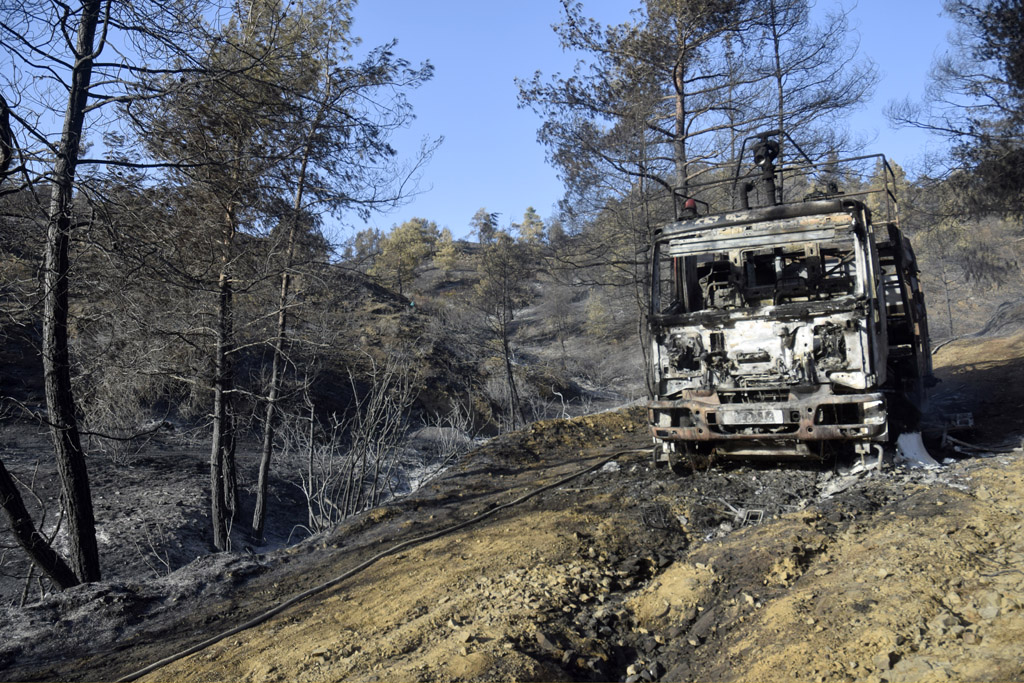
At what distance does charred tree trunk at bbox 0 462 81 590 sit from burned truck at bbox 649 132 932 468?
600 centimetres

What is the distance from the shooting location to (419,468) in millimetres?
15156

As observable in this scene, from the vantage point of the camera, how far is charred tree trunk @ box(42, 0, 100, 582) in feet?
20.6

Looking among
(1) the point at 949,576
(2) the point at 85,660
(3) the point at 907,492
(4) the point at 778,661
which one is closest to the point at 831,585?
(1) the point at 949,576

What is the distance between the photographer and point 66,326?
21.9 feet

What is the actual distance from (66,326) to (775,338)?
22.6 ft

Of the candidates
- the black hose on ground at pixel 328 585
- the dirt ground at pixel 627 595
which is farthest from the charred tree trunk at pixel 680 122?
the dirt ground at pixel 627 595

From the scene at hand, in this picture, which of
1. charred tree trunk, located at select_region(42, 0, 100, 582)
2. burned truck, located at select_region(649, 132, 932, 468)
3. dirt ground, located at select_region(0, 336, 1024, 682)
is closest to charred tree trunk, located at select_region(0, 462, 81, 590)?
charred tree trunk, located at select_region(42, 0, 100, 582)

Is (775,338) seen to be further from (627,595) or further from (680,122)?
(680,122)

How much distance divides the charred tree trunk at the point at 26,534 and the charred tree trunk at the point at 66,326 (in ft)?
0.65

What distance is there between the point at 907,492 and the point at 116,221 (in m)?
7.33

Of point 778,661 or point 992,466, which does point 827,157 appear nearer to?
point 992,466

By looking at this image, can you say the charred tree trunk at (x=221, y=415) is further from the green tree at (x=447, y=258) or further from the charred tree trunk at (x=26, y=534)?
the green tree at (x=447, y=258)

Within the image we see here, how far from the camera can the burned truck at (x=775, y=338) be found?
6590 mm

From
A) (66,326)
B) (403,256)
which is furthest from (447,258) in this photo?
(66,326)
